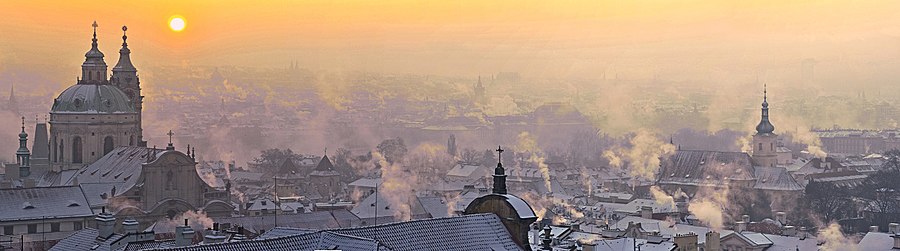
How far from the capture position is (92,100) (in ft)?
279

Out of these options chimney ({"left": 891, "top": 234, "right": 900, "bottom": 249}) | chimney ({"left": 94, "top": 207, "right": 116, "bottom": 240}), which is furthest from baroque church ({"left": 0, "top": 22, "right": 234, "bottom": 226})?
chimney ({"left": 891, "top": 234, "right": 900, "bottom": 249})

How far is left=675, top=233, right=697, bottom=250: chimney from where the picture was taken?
6725cm

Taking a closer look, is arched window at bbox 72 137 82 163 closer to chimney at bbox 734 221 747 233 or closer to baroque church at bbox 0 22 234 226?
baroque church at bbox 0 22 234 226

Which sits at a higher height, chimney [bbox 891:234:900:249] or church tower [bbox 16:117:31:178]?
church tower [bbox 16:117:31:178]

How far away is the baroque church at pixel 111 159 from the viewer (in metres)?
71.4

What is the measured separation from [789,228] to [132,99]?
4137cm

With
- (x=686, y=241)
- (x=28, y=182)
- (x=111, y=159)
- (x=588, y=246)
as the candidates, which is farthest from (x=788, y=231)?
(x=28, y=182)

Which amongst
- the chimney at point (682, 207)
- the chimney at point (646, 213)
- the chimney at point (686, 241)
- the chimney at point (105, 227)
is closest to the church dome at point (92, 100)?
the chimney at point (646, 213)

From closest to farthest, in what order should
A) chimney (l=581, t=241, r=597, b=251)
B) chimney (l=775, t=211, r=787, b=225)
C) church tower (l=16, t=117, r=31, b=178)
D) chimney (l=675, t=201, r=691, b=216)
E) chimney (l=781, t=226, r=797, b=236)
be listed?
chimney (l=581, t=241, r=597, b=251)
chimney (l=781, t=226, r=797, b=236)
church tower (l=16, t=117, r=31, b=178)
chimney (l=775, t=211, r=787, b=225)
chimney (l=675, t=201, r=691, b=216)

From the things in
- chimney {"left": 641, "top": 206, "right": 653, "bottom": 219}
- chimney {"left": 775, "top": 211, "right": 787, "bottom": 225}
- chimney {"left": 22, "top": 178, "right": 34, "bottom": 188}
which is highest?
chimney {"left": 22, "top": 178, "right": 34, "bottom": 188}

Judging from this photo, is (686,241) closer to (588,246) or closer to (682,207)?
(588,246)

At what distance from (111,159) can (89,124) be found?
5.50 metres

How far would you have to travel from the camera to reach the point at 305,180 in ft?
411

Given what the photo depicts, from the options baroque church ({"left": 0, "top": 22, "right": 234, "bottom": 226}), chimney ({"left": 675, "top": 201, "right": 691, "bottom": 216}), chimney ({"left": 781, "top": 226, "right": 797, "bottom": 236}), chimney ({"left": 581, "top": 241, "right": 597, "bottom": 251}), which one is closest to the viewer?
chimney ({"left": 581, "top": 241, "right": 597, "bottom": 251})
